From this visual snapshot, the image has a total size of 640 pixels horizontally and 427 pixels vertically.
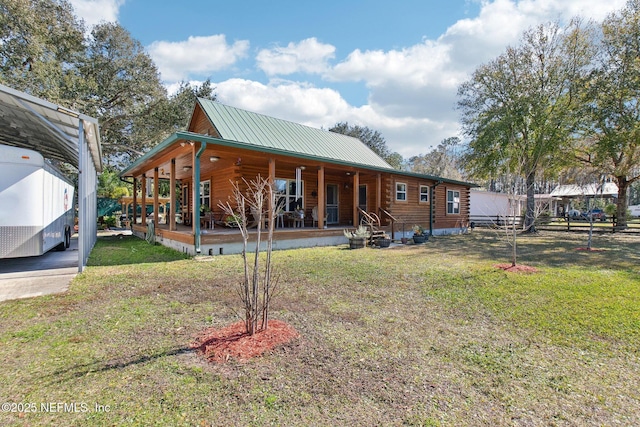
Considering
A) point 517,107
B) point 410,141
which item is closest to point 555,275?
point 517,107

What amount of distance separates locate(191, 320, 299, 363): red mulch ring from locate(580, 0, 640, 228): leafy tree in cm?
1927

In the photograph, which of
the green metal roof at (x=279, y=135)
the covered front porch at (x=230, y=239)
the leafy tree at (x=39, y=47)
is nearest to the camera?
the covered front porch at (x=230, y=239)

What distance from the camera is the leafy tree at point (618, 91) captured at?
14789 mm

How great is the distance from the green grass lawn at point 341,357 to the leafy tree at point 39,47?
1600 centimetres

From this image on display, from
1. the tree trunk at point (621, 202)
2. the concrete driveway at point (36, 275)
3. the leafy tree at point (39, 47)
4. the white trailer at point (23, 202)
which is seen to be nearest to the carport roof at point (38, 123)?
the white trailer at point (23, 202)

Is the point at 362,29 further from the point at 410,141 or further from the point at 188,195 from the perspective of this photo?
the point at 410,141

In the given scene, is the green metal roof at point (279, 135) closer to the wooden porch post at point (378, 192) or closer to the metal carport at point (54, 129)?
the wooden porch post at point (378, 192)

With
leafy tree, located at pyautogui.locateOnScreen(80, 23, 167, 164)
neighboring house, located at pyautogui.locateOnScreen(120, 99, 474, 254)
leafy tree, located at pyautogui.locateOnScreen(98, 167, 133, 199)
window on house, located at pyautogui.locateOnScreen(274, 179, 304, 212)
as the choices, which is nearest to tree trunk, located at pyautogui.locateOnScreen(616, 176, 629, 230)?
neighboring house, located at pyautogui.locateOnScreen(120, 99, 474, 254)

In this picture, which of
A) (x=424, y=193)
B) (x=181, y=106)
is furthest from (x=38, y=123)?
(x=424, y=193)

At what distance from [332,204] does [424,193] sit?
5.09 meters

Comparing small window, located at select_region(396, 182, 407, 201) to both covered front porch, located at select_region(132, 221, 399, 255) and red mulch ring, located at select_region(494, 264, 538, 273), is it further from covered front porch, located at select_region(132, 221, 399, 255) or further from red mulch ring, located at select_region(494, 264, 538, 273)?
red mulch ring, located at select_region(494, 264, 538, 273)

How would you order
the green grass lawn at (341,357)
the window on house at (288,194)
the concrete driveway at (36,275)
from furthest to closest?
the window on house at (288,194)
the concrete driveway at (36,275)
the green grass lawn at (341,357)

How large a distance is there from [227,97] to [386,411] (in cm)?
3021

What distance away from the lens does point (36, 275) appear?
6363mm
